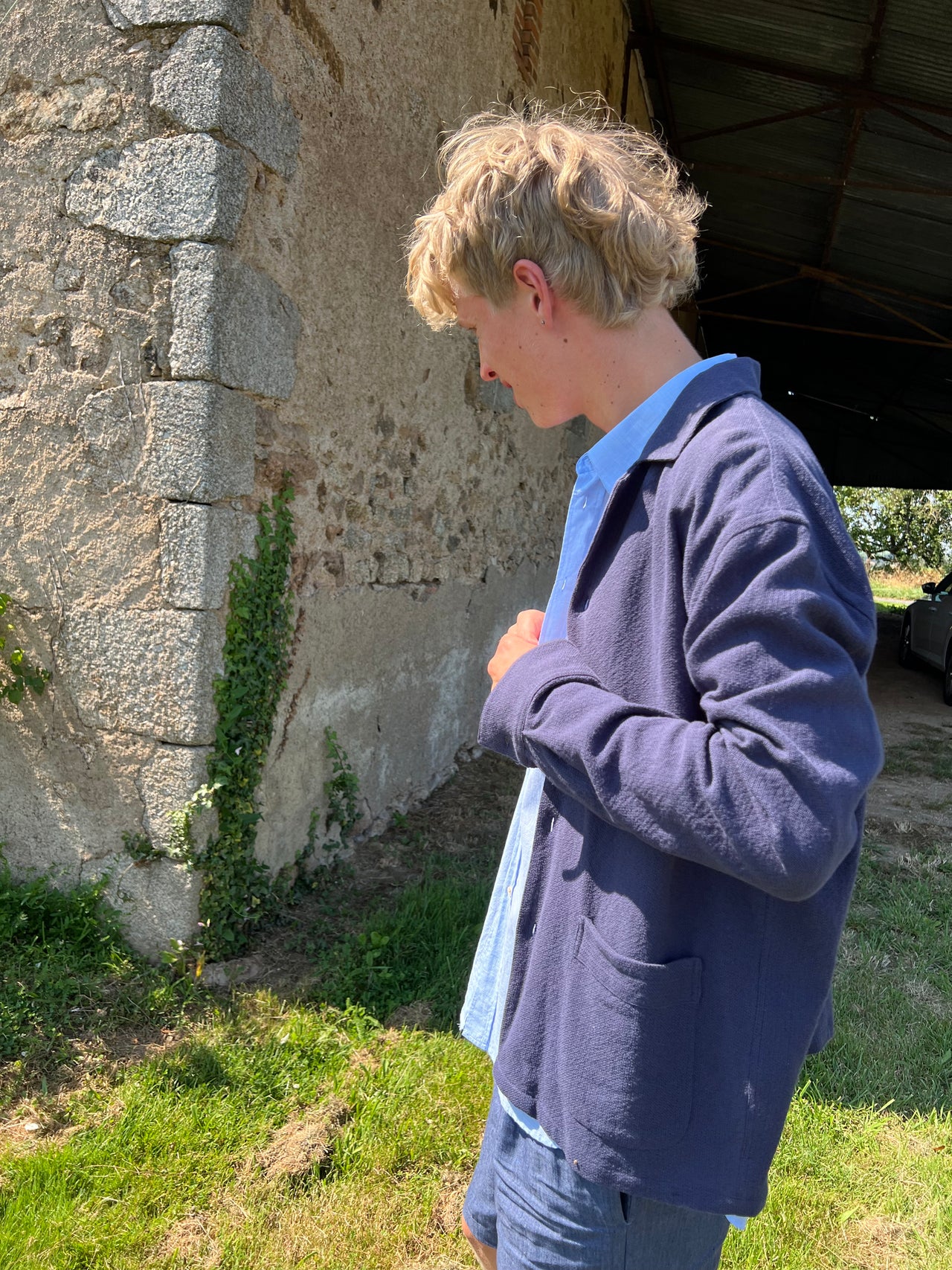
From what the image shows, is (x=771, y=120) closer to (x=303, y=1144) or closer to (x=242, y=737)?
(x=242, y=737)

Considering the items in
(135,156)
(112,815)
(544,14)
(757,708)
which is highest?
(544,14)

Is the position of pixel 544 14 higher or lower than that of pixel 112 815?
higher

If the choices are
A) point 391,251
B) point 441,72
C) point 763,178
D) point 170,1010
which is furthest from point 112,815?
point 763,178

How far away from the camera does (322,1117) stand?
2.35 metres

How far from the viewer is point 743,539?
0.86m

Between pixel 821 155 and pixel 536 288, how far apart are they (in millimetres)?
7571

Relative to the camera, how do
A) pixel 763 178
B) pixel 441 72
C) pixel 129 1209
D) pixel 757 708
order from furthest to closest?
pixel 763 178, pixel 441 72, pixel 129 1209, pixel 757 708

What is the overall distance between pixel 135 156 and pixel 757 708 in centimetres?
270

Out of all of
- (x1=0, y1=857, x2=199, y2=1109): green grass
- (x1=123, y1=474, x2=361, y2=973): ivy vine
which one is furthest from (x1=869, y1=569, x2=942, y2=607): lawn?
(x1=0, y1=857, x2=199, y2=1109): green grass

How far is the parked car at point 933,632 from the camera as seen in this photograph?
9.12 m

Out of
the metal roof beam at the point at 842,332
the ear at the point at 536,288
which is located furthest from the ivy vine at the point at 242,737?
the metal roof beam at the point at 842,332

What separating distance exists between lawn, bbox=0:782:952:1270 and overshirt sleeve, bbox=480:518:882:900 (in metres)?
1.68

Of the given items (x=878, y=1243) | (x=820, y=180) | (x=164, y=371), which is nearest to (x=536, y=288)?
(x=164, y=371)

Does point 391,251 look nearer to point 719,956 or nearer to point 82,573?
point 82,573
